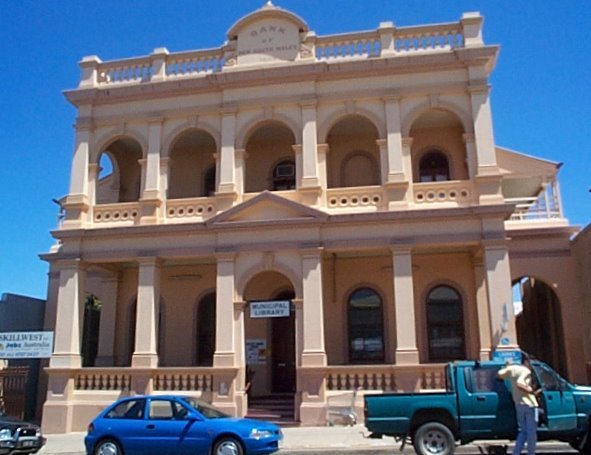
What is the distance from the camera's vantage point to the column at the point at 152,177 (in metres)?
20.1

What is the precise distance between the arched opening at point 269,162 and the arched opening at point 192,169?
1.50 m

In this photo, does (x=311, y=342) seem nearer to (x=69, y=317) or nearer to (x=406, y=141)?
(x=406, y=141)

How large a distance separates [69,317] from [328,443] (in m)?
9.85

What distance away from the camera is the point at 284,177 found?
73.1 ft

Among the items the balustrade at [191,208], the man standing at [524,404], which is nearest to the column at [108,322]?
the balustrade at [191,208]

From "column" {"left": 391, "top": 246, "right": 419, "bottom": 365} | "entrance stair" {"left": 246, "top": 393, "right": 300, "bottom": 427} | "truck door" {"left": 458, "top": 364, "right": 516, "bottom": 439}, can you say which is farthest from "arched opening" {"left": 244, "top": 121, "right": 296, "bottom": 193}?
"truck door" {"left": 458, "top": 364, "right": 516, "bottom": 439}

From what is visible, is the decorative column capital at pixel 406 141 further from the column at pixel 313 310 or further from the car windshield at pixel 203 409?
the car windshield at pixel 203 409

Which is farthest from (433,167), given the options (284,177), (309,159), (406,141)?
(284,177)

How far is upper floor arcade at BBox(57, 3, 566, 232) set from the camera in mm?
19062

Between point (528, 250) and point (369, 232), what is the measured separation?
6487 mm

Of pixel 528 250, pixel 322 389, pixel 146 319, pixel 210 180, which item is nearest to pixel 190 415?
pixel 322 389

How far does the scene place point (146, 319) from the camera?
63.0 feet

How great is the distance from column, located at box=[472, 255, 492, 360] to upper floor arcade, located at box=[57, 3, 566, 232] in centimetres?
246

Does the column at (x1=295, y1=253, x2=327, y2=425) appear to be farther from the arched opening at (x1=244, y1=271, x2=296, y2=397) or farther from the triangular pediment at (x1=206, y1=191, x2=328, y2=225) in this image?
the arched opening at (x1=244, y1=271, x2=296, y2=397)
